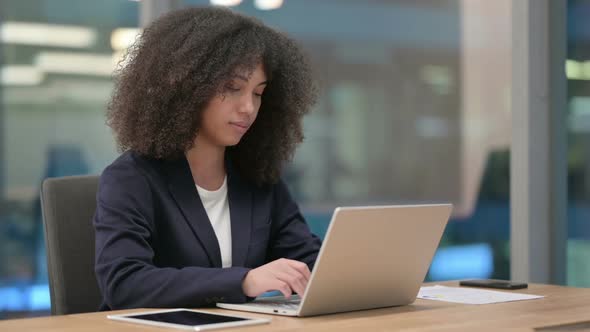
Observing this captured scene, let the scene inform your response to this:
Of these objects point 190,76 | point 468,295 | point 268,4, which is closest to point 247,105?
point 190,76

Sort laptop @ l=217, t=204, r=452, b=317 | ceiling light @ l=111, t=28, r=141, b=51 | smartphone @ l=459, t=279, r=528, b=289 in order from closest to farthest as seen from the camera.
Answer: laptop @ l=217, t=204, r=452, b=317, smartphone @ l=459, t=279, r=528, b=289, ceiling light @ l=111, t=28, r=141, b=51

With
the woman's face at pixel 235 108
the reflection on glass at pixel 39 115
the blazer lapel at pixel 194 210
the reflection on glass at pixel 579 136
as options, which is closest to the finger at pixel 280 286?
the blazer lapel at pixel 194 210

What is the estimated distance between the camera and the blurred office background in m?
3.51

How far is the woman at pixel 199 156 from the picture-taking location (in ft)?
6.73

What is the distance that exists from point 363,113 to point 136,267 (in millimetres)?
2433

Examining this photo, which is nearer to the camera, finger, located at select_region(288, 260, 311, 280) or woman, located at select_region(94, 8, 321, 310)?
finger, located at select_region(288, 260, 311, 280)

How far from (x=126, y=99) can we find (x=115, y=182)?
283mm

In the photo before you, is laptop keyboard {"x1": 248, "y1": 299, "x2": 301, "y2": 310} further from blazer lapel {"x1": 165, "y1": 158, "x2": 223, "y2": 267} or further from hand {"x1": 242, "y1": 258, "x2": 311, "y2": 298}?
blazer lapel {"x1": 165, "y1": 158, "x2": 223, "y2": 267}

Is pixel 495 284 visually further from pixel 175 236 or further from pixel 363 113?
pixel 363 113

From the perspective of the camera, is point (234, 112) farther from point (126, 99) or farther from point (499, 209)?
point (499, 209)

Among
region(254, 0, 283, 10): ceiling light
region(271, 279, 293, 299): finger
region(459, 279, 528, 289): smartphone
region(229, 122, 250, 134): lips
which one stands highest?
region(254, 0, 283, 10): ceiling light

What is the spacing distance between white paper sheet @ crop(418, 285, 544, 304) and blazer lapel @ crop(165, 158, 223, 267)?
1.64 ft

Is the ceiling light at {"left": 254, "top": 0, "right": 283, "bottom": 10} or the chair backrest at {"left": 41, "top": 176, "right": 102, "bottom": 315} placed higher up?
the ceiling light at {"left": 254, "top": 0, "right": 283, "bottom": 10}

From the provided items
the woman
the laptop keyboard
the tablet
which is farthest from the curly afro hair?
the tablet
